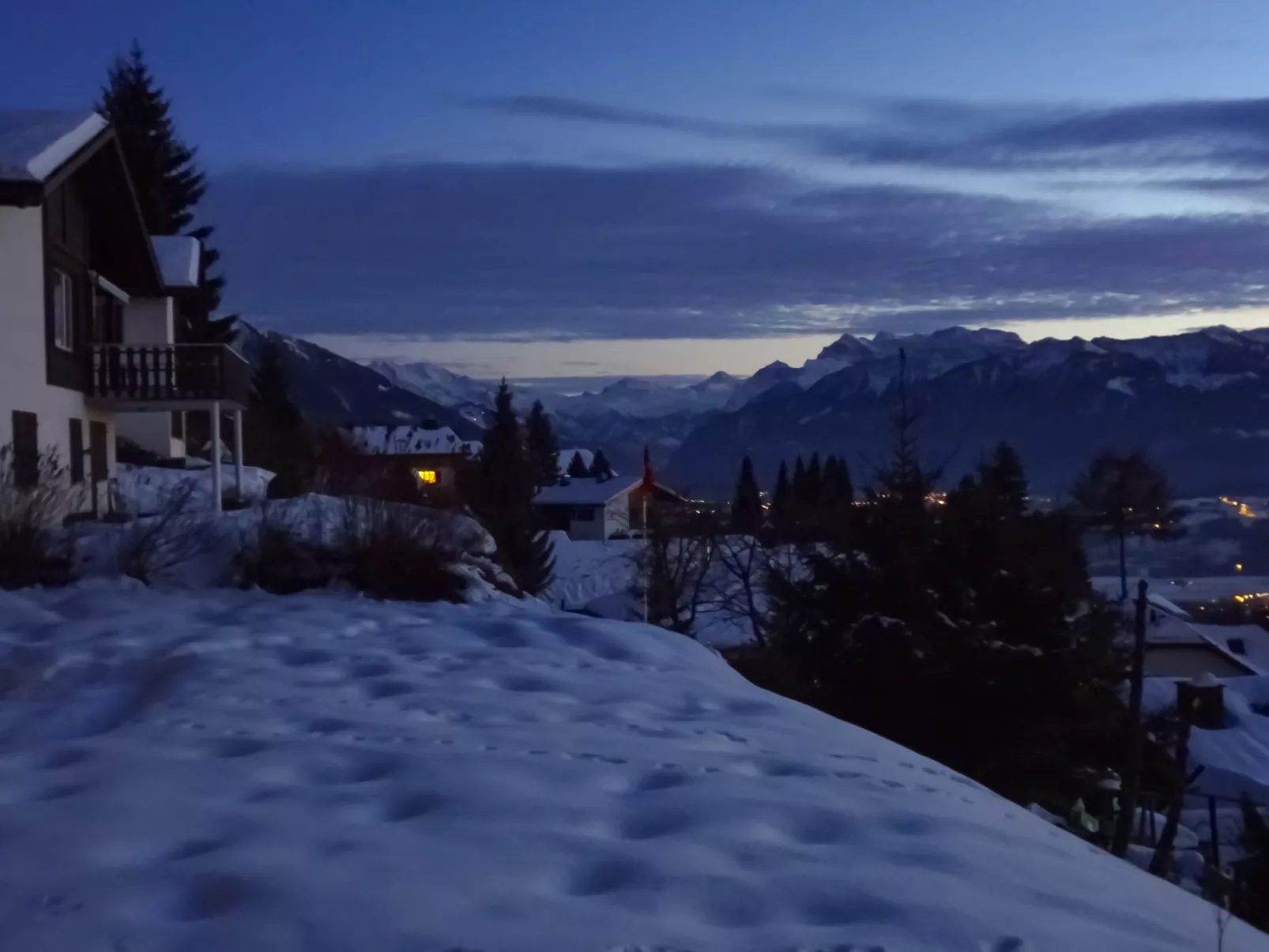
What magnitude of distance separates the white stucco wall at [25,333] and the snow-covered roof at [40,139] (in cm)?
116

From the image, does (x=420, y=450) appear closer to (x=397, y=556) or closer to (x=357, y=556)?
(x=357, y=556)

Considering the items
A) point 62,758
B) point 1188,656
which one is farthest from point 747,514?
point 62,758

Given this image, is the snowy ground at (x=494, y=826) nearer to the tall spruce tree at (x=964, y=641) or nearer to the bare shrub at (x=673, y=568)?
the tall spruce tree at (x=964, y=641)

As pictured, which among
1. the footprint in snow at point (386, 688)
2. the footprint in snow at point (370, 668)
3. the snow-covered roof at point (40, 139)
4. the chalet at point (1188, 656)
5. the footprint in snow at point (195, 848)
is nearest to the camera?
the footprint in snow at point (195, 848)

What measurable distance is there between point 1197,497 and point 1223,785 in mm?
66132

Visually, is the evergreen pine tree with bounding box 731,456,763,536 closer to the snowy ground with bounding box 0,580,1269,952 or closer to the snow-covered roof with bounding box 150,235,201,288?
the snow-covered roof with bounding box 150,235,201,288

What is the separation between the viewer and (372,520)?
10688mm

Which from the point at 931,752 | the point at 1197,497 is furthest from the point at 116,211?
the point at 1197,497

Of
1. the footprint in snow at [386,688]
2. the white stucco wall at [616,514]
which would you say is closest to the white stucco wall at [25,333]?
the footprint in snow at [386,688]

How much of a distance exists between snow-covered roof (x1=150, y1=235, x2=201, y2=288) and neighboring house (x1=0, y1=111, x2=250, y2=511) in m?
1.90

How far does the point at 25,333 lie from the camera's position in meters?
19.2

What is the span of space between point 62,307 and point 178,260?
31.5ft

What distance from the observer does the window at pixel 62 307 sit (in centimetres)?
2081

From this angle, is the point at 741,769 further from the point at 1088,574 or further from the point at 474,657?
the point at 1088,574
